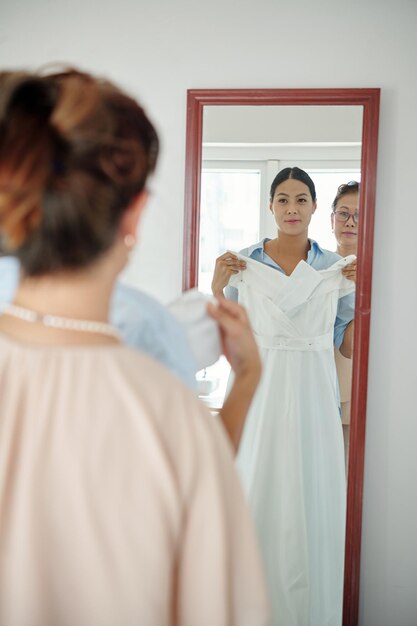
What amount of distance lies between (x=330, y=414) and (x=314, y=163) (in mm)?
694

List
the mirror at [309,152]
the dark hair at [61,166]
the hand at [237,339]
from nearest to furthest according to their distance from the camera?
the dark hair at [61,166] → the hand at [237,339] → the mirror at [309,152]

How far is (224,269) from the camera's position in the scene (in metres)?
1.77

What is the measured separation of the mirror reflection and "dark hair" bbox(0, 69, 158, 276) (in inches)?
42.1

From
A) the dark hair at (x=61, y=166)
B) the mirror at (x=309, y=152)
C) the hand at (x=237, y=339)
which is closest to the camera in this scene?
the dark hair at (x=61, y=166)

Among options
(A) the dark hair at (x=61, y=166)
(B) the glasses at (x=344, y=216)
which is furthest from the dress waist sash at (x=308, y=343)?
(A) the dark hair at (x=61, y=166)

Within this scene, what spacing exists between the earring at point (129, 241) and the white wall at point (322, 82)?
1051 mm

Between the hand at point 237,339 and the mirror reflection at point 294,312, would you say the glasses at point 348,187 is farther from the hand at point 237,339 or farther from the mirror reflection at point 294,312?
the hand at point 237,339

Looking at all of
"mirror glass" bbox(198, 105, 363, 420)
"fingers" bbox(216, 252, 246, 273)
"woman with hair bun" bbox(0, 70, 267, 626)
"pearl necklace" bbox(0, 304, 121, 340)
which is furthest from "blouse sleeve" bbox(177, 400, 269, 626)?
"fingers" bbox(216, 252, 246, 273)

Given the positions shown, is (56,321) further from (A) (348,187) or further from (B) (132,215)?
(A) (348,187)

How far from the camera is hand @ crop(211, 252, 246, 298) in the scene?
5.77 feet

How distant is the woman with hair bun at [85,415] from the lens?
0.66 m

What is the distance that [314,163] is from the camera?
5.59 ft

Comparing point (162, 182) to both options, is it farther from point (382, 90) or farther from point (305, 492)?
point (305, 492)

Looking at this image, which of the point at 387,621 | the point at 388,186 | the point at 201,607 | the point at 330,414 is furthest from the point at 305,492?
the point at 201,607
